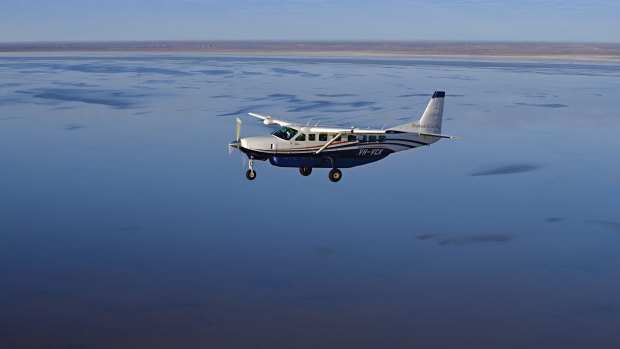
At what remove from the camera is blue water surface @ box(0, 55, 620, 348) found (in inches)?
1149

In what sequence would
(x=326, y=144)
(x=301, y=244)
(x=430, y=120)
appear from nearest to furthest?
(x=301, y=244)
(x=326, y=144)
(x=430, y=120)

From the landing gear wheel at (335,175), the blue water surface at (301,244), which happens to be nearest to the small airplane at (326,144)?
the landing gear wheel at (335,175)

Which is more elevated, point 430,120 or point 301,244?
point 430,120

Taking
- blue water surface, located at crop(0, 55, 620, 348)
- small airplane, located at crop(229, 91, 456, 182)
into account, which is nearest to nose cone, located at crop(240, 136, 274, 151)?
small airplane, located at crop(229, 91, 456, 182)

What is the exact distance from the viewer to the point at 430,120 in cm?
5250

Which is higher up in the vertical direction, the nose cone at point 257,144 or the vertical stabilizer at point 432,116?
the vertical stabilizer at point 432,116

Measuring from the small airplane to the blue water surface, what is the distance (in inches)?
77.8

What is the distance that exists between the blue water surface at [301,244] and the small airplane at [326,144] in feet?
6.48

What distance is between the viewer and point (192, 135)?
72.1m

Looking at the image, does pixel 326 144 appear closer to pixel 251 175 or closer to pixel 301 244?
pixel 251 175

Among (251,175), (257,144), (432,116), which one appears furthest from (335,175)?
(432,116)

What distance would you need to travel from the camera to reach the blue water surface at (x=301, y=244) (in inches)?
1149

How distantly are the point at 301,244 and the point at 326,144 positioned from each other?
37.9 ft

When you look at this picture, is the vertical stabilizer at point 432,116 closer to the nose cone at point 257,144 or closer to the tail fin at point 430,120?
the tail fin at point 430,120
